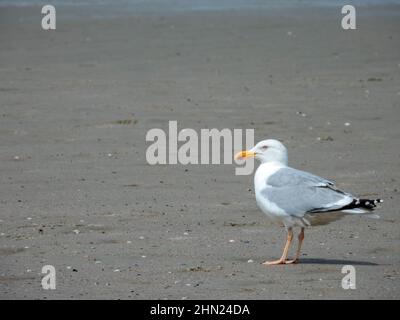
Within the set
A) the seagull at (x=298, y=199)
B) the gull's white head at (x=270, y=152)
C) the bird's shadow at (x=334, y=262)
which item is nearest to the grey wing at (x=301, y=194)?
the seagull at (x=298, y=199)

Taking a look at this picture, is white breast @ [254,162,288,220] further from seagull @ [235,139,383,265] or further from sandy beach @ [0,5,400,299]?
sandy beach @ [0,5,400,299]

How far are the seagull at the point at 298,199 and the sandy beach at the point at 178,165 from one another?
1.19ft

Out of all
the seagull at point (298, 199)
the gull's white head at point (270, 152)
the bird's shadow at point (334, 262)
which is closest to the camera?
the seagull at point (298, 199)

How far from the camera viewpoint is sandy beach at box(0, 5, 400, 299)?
293 inches

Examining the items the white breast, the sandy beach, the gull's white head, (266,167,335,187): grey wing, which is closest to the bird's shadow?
the sandy beach

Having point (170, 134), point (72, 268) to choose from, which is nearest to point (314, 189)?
point (72, 268)

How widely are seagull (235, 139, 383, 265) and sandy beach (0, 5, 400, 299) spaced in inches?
14.3

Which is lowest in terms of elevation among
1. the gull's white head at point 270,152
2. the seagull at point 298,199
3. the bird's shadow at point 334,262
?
the bird's shadow at point 334,262

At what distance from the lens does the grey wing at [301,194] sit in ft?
24.3

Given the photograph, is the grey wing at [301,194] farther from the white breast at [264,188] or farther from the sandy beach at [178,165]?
the sandy beach at [178,165]

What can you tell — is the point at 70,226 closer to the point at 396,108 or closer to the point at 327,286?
the point at 327,286

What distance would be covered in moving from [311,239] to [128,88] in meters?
7.21

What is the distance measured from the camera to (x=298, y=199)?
24.8 feet

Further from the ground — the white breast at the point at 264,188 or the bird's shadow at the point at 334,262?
the white breast at the point at 264,188
